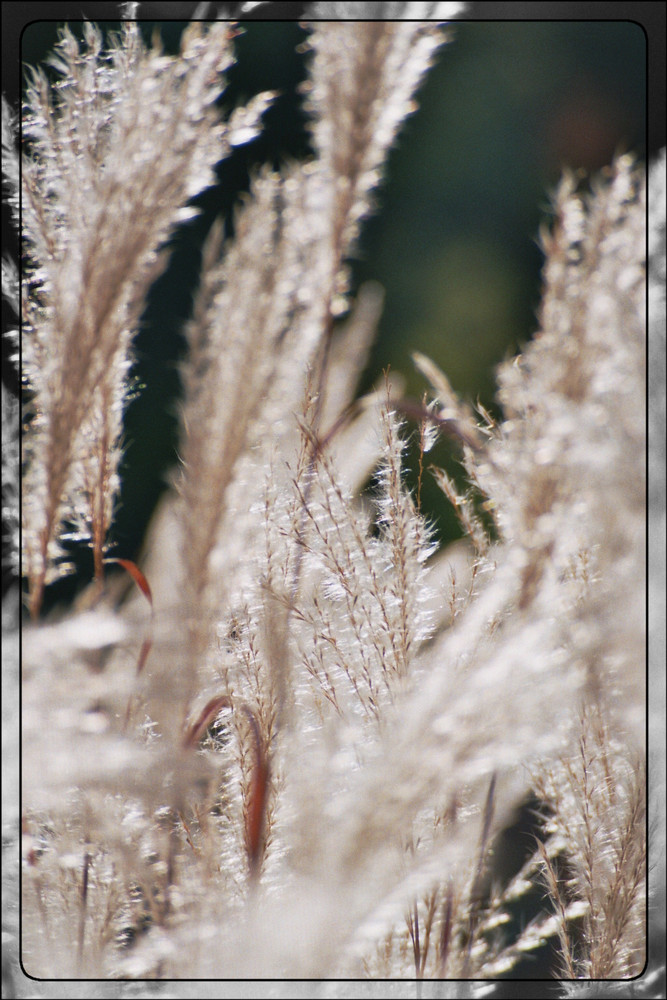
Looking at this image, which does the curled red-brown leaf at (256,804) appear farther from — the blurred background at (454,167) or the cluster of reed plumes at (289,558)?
the blurred background at (454,167)

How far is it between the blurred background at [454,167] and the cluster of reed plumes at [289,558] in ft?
0.22

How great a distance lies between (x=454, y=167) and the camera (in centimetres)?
102

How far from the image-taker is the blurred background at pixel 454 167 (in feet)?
1.95

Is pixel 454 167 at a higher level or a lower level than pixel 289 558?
higher

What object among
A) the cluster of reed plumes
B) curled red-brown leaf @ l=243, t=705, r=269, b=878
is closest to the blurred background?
the cluster of reed plumes

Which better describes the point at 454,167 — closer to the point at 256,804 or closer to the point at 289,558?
the point at 289,558

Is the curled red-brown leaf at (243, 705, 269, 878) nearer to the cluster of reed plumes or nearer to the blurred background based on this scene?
the cluster of reed plumes

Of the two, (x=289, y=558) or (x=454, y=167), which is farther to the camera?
(x=454, y=167)

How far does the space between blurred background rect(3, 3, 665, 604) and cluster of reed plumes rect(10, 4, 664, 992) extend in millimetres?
68

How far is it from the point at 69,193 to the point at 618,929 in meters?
0.74

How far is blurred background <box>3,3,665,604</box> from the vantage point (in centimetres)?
60

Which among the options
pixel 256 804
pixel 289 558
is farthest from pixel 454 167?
pixel 256 804

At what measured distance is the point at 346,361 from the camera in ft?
2.63

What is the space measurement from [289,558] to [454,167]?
758 millimetres
